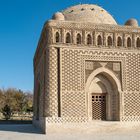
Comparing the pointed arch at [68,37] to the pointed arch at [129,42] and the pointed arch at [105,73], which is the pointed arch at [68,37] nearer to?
the pointed arch at [105,73]

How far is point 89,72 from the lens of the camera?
1155 centimetres

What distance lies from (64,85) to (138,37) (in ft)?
14.1

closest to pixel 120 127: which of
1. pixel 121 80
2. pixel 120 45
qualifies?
pixel 121 80

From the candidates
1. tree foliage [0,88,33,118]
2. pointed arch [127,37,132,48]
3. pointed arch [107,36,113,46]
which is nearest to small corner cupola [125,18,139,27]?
pointed arch [127,37,132,48]

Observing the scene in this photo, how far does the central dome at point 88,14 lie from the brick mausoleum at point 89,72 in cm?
183

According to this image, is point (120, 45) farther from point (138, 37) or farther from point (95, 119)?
point (95, 119)

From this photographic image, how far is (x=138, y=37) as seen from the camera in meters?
12.4

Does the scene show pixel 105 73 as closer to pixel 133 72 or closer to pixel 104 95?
pixel 104 95

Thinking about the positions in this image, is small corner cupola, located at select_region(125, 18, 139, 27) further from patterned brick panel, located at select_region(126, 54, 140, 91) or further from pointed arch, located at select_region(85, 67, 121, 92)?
pointed arch, located at select_region(85, 67, 121, 92)

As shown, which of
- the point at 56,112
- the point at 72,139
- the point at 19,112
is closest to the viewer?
the point at 72,139

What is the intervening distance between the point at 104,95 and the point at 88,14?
4.49 metres

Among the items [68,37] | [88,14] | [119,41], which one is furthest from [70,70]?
[88,14]

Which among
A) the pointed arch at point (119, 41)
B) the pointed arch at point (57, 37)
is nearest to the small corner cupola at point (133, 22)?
the pointed arch at point (119, 41)

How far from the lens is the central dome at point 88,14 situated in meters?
13.7
